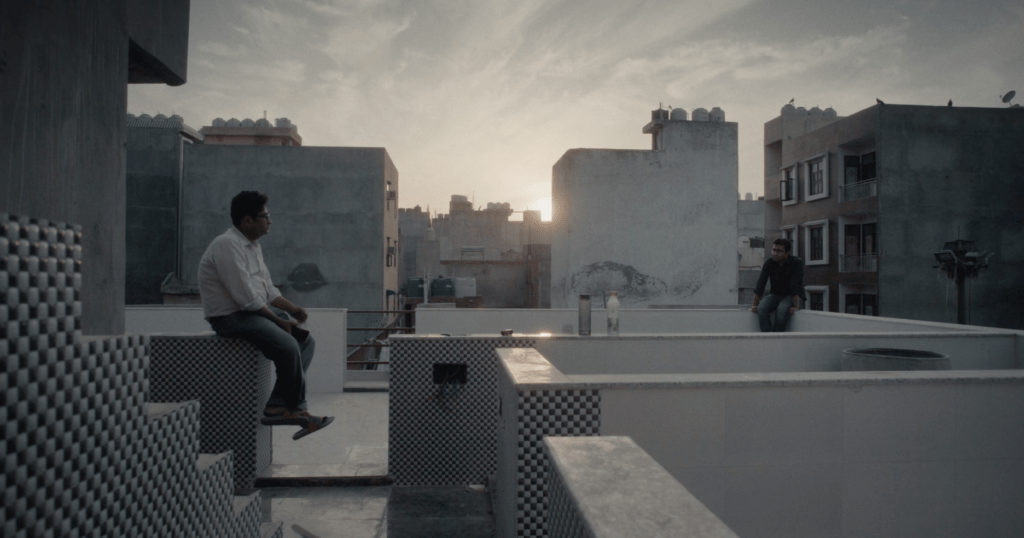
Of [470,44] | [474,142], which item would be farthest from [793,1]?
[474,142]

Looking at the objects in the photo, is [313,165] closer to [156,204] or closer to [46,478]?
[156,204]

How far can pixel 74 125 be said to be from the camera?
123 inches

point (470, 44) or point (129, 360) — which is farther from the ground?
point (470, 44)

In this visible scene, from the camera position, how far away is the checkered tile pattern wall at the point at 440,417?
136 inches

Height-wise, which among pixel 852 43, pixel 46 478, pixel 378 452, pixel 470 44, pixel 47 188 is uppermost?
pixel 852 43

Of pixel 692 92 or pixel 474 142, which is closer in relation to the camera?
pixel 474 142

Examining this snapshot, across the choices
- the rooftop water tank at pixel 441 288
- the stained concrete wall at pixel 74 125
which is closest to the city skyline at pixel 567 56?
the stained concrete wall at pixel 74 125

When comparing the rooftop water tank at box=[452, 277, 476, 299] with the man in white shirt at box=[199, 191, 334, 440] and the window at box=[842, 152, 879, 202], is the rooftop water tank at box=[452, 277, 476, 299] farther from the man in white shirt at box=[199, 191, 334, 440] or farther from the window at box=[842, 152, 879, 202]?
the man in white shirt at box=[199, 191, 334, 440]

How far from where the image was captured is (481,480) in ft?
11.5

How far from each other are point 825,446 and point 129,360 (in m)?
2.54

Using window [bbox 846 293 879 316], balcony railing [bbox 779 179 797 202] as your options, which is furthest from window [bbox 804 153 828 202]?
window [bbox 846 293 879 316]

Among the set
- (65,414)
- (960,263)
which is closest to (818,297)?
(960,263)

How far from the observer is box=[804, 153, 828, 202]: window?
2086 cm

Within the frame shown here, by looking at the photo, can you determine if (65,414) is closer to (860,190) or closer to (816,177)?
(860,190)
